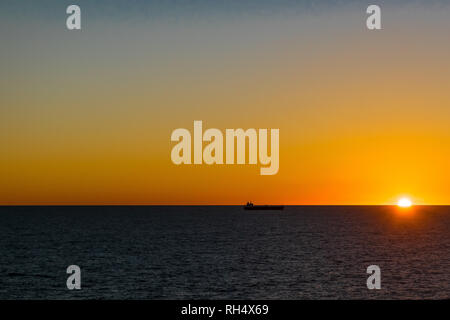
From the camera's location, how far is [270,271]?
68500 millimetres

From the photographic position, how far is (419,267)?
76.0 metres

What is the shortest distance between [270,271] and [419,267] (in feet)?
75.2

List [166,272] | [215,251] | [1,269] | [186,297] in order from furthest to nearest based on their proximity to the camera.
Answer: [215,251]
[1,269]
[166,272]
[186,297]

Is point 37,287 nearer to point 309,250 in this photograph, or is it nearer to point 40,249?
point 40,249

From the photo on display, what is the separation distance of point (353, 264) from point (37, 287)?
145 feet

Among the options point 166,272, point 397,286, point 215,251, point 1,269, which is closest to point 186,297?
point 166,272

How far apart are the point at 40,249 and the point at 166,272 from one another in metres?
44.4
